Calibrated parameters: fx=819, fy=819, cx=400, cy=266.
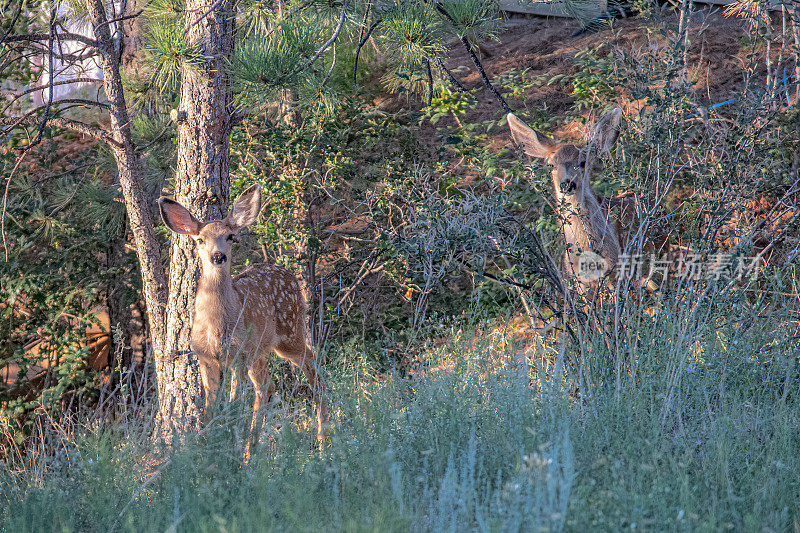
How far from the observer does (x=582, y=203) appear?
5.62 m

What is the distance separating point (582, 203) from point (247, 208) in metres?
2.35

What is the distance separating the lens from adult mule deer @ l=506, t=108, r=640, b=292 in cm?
500

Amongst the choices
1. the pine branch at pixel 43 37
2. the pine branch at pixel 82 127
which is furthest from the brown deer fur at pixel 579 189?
the pine branch at pixel 43 37

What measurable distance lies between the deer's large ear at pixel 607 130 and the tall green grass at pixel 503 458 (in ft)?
3.97

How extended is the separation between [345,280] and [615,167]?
3505mm

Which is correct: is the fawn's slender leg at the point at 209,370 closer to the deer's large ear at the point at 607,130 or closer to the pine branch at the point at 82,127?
the pine branch at the point at 82,127

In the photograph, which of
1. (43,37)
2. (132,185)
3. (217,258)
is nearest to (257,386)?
(217,258)

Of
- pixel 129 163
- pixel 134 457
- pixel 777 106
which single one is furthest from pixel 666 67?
pixel 129 163

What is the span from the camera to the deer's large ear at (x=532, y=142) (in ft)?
20.0

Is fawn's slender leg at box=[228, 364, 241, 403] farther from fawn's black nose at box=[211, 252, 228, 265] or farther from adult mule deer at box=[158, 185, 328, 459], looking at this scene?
fawn's black nose at box=[211, 252, 228, 265]

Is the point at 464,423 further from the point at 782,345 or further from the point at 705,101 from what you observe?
the point at 705,101

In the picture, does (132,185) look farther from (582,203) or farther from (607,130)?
(607,130)

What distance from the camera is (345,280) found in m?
7.86

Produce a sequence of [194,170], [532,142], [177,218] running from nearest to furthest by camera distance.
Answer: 1. [177,218]
2. [194,170]
3. [532,142]
